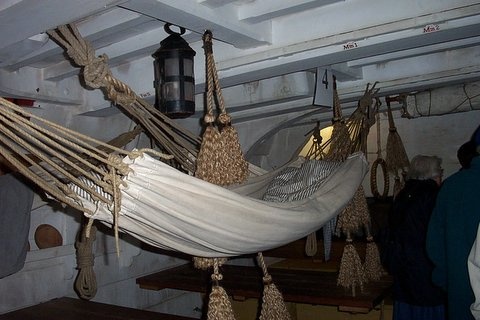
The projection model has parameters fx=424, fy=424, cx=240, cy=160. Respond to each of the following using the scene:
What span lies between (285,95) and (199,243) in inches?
67.3

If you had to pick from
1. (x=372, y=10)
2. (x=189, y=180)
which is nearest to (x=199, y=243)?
(x=189, y=180)

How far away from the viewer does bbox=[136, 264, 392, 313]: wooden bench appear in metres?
2.71

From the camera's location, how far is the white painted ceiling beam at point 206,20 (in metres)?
1.53

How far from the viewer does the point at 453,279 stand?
2010 millimetres

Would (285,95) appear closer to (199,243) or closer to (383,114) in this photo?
(199,243)

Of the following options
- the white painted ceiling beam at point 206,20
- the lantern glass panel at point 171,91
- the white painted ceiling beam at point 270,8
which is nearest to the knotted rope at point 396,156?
the white painted ceiling beam at point 206,20

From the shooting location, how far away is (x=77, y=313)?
2658 mm

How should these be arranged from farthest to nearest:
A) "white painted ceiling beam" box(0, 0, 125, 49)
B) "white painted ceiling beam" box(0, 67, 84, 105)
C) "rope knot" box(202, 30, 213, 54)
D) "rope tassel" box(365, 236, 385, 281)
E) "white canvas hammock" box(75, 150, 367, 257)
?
"rope tassel" box(365, 236, 385, 281), "white painted ceiling beam" box(0, 67, 84, 105), "rope knot" box(202, 30, 213, 54), "white painted ceiling beam" box(0, 0, 125, 49), "white canvas hammock" box(75, 150, 367, 257)

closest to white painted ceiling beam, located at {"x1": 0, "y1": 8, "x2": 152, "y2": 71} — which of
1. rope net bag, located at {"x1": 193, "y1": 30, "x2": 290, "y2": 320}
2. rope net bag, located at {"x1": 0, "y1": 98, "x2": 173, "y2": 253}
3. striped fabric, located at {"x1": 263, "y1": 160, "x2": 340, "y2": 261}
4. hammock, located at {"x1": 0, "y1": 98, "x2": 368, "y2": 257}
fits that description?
rope net bag, located at {"x1": 193, "y1": 30, "x2": 290, "y2": 320}

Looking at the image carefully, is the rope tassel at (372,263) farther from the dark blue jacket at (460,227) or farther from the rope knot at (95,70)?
the rope knot at (95,70)

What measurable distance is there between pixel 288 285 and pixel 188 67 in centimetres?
190

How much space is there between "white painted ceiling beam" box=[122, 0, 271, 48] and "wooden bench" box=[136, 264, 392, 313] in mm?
1688

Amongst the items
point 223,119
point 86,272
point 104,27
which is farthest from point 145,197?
point 86,272

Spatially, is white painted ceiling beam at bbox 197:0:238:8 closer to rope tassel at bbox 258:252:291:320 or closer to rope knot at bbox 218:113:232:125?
rope knot at bbox 218:113:232:125
